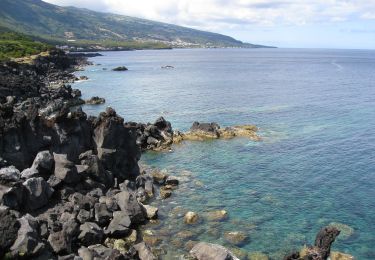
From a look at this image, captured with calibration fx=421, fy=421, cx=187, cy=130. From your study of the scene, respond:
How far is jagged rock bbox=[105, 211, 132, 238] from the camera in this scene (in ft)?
136

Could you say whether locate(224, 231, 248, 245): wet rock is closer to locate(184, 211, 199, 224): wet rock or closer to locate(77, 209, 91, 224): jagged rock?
locate(184, 211, 199, 224): wet rock

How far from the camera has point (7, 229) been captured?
1283 inches

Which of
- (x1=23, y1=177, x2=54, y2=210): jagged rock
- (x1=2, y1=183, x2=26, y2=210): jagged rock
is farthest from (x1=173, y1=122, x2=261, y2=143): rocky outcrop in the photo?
(x1=2, y1=183, x2=26, y2=210): jagged rock

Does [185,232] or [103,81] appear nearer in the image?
[185,232]

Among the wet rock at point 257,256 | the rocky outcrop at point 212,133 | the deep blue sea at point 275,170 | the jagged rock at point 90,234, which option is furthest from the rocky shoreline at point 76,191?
the rocky outcrop at point 212,133

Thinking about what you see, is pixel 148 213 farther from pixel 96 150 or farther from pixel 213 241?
pixel 96 150

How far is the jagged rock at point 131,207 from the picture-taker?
4459 centimetres

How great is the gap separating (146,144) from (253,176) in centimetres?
2466

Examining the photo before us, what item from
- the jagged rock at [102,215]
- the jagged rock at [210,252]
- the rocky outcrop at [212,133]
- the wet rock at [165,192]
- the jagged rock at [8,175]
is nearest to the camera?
the jagged rock at [210,252]

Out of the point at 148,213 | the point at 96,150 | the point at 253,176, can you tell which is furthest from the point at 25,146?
the point at 253,176

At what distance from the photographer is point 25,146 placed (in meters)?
50.5

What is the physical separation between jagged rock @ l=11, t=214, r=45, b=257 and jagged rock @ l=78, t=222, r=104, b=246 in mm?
5389

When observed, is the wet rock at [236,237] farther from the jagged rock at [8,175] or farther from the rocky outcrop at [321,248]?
the jagged rock at [8,175]

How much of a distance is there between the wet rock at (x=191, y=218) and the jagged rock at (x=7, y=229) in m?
18.2
